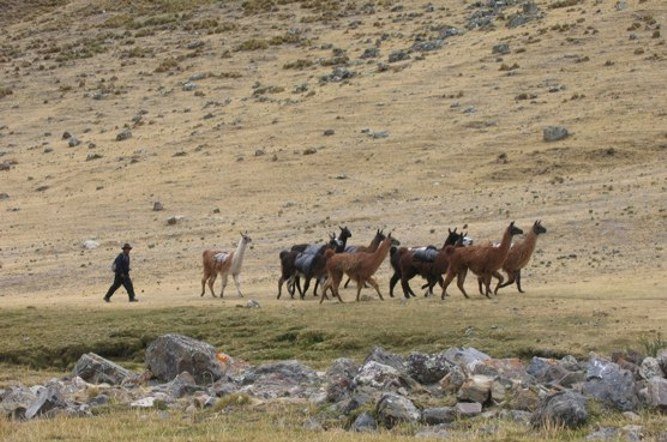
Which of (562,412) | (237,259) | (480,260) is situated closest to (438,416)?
(562,412)

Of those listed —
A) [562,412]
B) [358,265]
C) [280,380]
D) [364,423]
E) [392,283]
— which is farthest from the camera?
[392,283]

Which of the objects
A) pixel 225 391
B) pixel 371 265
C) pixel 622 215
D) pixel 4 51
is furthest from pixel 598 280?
pixel 4 51

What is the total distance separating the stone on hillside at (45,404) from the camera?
47.7 feet

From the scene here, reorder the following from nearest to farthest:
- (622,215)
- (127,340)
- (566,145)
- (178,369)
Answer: (178,369), (127,340), (622,215), (566,145)

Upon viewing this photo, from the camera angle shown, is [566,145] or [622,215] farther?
[566,145]

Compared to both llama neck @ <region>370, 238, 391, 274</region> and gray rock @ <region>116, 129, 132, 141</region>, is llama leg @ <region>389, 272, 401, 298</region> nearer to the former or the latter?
llama neck @ <region>370, 238, 391, 274</region>

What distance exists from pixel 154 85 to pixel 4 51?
21.0 meters

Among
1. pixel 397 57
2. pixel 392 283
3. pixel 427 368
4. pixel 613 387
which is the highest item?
pixel 397 57

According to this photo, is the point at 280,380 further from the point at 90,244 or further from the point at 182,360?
the point at 90,244

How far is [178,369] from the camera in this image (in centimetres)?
1769

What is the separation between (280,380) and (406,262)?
879 cm

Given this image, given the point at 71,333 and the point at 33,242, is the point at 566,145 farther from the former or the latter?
the point at 71,333

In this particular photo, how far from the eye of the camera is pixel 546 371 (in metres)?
14.7

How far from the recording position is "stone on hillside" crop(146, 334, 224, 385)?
1758cm
